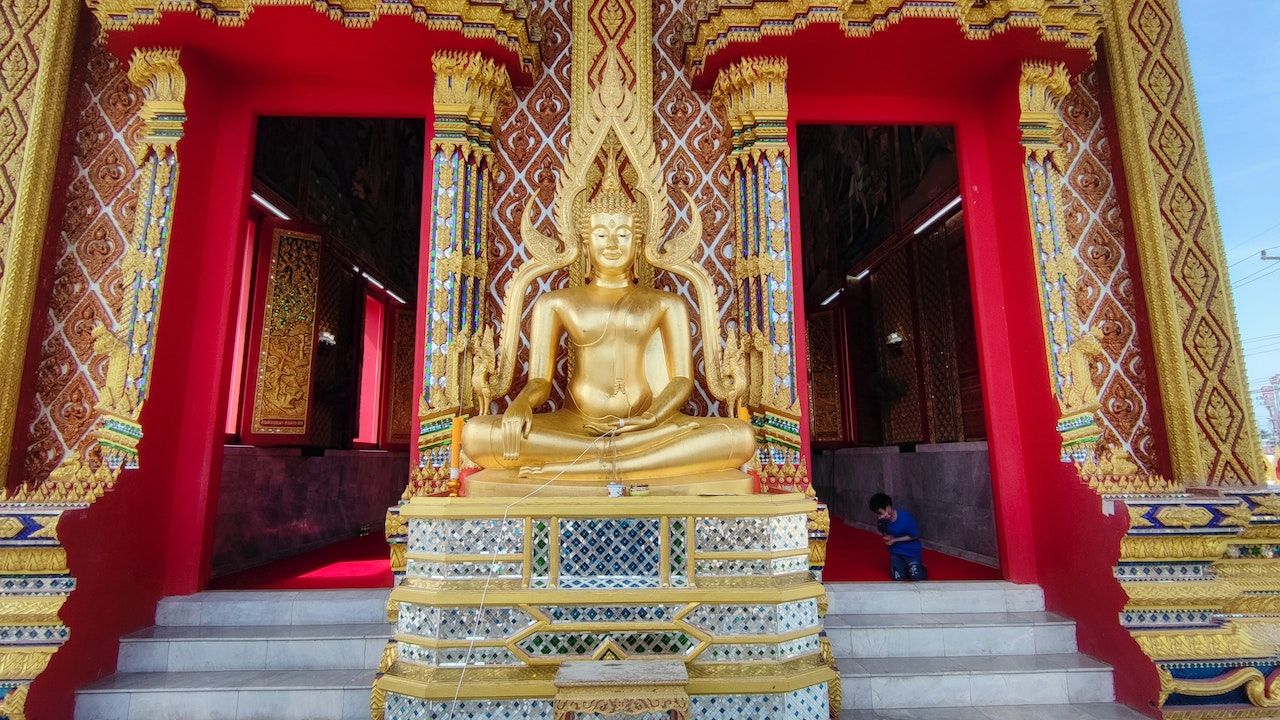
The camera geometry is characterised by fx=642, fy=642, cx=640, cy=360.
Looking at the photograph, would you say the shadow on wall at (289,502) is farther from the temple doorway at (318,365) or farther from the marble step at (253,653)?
the marble step at (253,653)

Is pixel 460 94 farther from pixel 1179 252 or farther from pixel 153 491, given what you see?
pixel 1179 252

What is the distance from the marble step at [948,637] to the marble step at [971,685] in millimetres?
177

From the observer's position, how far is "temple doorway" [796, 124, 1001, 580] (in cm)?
621

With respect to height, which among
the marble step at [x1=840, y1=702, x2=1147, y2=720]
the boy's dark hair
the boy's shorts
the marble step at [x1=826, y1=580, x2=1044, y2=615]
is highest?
the boy's dark hair

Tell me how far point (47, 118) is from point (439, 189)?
262 cm

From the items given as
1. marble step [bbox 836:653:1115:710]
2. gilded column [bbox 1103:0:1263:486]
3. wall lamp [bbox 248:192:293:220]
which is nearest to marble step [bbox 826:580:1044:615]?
marble step [bbox 836:653:1115:710]

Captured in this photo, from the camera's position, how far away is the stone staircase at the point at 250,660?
3.26 m

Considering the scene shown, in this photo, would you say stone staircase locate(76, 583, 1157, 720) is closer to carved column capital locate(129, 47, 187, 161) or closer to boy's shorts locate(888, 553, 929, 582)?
boy's shorts locate(888, 553, 929, 582)

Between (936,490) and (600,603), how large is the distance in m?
5.08

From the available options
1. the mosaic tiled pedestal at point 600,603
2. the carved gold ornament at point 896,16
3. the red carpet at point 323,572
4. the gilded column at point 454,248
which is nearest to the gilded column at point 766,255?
the carved gold ornament at point 896,16

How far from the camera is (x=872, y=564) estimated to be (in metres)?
5.30

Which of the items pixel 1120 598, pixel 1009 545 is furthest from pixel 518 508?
pixel 1009 545

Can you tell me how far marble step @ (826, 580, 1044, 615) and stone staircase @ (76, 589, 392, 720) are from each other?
2755mm

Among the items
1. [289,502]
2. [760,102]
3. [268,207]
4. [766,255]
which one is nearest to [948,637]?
[766,255]
